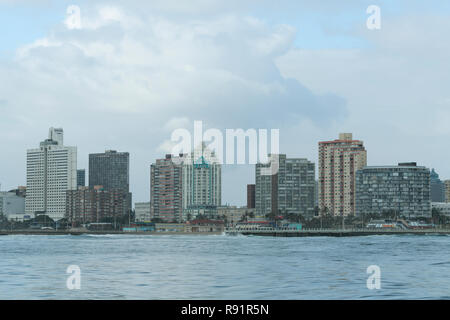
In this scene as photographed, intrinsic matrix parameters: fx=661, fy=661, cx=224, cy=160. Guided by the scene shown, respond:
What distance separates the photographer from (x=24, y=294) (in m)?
35.1

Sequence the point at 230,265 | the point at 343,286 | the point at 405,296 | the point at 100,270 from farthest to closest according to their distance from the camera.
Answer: the point at 230,265, the point at 100,270, the point at 343,286, the point at 405,296

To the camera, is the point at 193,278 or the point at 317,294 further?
the point at 193,278

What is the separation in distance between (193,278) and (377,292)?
1385 cm

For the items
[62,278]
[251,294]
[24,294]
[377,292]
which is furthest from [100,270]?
[377,292]

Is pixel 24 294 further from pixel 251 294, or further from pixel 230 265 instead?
pixel 230 265

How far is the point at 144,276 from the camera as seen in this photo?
151 ft

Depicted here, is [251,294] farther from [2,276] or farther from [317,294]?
[2,276]
